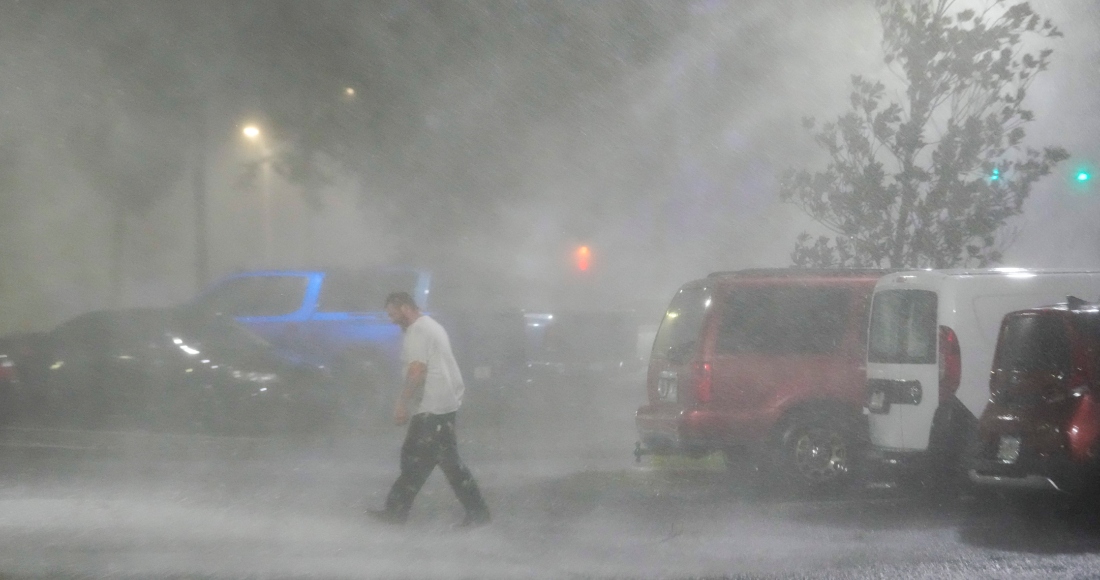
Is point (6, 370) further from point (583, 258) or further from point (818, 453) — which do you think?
point (818, 453)

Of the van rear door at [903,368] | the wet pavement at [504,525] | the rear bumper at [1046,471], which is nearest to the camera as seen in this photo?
the wet pavement at [504,525]

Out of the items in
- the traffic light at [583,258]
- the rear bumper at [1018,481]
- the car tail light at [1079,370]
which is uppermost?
the traffic light at [583,258]

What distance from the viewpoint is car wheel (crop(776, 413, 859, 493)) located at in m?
7.35

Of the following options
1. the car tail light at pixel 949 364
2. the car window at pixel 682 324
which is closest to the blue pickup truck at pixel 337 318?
the car window at pixel 682 324

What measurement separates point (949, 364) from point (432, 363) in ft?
11.0

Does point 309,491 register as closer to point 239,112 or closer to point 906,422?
point 906,422

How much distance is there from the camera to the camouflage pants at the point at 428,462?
5934mm

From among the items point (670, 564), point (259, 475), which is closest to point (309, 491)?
point (259, 475)

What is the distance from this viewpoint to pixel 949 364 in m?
6.52

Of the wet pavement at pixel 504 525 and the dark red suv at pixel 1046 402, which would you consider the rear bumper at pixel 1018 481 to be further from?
the wet pavement at pixel 504 525

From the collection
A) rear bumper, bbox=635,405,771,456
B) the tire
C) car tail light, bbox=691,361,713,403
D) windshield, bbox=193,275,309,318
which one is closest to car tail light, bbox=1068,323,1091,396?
the tire

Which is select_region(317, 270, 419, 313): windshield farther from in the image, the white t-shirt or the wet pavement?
the white t-shirt

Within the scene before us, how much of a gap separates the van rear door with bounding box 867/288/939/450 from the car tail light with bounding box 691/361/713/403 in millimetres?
1109

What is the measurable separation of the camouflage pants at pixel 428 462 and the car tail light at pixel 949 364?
3119 millimetres
